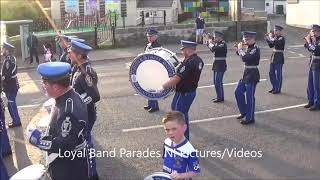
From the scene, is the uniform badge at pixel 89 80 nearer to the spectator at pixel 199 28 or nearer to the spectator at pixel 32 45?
the spectator at pixel 32 45

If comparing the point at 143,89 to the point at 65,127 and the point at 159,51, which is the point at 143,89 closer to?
the point at 159,51

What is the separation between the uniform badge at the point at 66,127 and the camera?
487 cm

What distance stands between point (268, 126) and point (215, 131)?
1188 millimetres

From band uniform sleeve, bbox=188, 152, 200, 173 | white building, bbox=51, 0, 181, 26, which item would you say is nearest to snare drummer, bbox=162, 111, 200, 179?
band uniform sleeve, bbox=188, 152, 200, 173

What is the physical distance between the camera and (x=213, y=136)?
9.90 m

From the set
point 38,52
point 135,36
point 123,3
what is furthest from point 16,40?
point 123,3

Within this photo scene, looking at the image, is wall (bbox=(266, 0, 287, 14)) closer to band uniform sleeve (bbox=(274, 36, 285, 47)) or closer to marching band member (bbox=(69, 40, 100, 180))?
band uniform sleeve (bbox=(274, 36, 285, 47))

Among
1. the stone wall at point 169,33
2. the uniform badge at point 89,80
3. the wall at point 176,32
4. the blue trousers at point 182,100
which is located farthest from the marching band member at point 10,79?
the wall at point 176,32

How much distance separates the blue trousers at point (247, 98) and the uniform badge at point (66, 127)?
6308 mm

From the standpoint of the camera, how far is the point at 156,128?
10.5 meters

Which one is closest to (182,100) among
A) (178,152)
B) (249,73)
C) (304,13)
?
(249,73)

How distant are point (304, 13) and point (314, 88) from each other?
23.8 meters

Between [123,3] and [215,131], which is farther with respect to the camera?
[123,3]

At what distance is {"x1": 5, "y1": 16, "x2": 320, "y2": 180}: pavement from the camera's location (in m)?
8.18
